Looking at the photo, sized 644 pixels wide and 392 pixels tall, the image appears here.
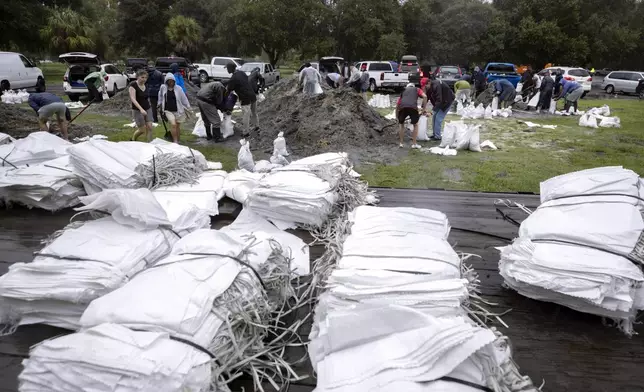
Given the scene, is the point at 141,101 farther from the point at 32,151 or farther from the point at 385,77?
the point at 385,77

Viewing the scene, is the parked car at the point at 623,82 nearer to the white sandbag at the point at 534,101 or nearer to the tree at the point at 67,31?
the white sandbag at the point at 534,101

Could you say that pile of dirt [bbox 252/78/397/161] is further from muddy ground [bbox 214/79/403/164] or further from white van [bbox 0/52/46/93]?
white van [bbox 0/52/46/93]

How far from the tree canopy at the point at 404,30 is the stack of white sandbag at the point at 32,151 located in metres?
25.0

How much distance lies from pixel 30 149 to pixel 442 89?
7.07 m

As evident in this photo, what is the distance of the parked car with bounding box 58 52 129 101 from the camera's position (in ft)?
46.8

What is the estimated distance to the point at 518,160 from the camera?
23.5 ft

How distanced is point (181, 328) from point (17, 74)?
58.6 ft

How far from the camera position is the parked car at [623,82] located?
19.8 metres

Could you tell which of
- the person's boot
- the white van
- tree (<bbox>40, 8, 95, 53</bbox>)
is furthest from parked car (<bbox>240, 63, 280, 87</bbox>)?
tree (<bbox>40, 8, 95, 53</bbox>)

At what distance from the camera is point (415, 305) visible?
1649 millimetres

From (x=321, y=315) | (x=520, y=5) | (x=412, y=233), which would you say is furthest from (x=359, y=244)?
(x=520, y=5)

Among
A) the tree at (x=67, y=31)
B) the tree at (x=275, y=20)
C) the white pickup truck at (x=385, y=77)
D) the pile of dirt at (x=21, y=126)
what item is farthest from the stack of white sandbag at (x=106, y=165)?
the tree at (x=67, y=31)

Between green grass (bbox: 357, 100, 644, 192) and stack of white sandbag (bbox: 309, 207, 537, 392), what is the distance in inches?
149

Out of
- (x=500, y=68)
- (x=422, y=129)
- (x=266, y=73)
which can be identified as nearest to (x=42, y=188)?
(x=422, y=129)
